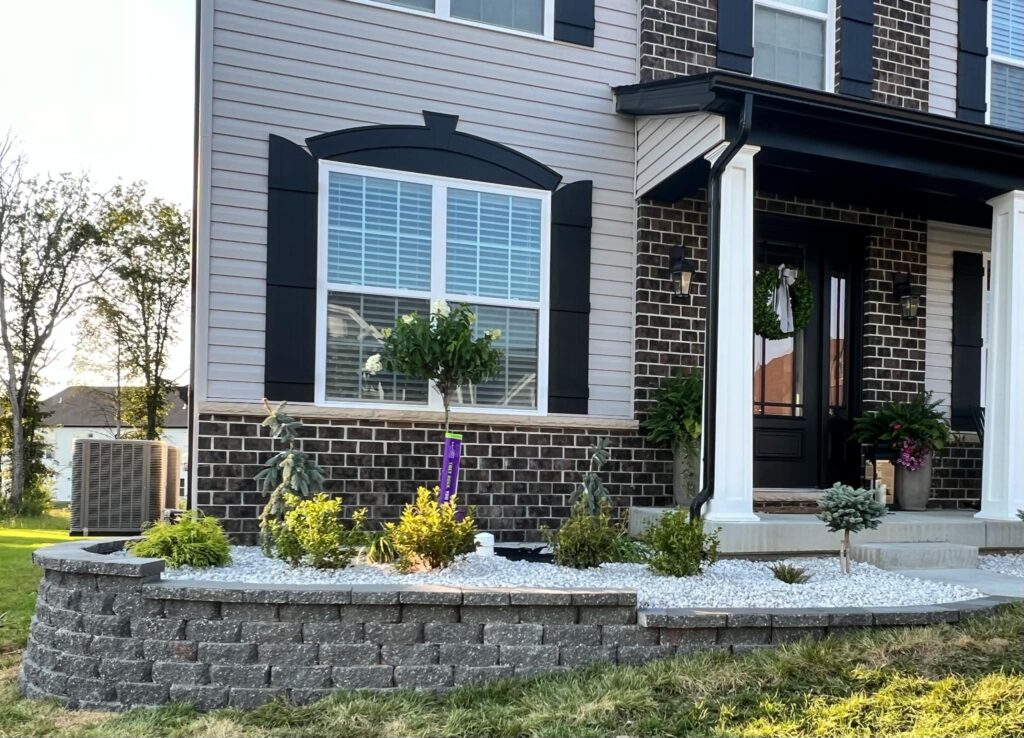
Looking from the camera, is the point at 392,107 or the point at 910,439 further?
the point at 910,439

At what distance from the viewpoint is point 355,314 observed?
235 inches

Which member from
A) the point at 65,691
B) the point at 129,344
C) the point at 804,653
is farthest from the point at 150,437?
the point at 804,653

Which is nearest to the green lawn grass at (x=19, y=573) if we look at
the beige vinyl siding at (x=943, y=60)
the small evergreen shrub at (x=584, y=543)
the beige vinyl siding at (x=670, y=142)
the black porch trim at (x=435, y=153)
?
the small evergreen shrub at (x=584, y=543)

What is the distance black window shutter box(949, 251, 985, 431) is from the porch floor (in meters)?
1.31

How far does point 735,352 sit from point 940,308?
3.21 meters

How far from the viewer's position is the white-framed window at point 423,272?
19.4 ft

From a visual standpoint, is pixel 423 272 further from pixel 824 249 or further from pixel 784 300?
pixel 824 249

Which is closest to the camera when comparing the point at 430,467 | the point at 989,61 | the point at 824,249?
the point at 430,467

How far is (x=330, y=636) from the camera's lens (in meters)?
3.67

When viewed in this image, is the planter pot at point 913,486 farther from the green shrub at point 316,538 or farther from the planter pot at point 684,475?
the green shrub at point 316,538

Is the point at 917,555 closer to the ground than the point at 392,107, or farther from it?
closer to the ground

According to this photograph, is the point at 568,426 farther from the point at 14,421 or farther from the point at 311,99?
the point at 14,421

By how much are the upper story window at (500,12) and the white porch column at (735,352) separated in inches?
78.0

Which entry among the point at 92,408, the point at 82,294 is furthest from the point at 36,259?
the point at 92,408
